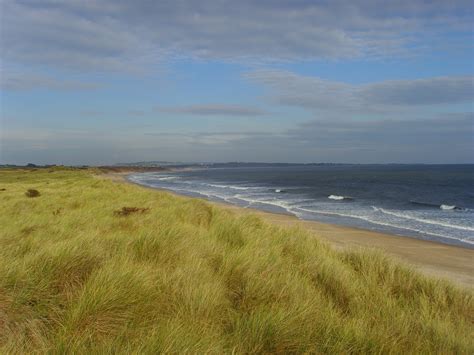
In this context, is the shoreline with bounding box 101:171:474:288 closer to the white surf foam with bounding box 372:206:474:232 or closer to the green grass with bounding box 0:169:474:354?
the green grass with bounding box 0:169:474:354

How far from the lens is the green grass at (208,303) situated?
3.82 metres

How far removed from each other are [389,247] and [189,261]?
11896 mm

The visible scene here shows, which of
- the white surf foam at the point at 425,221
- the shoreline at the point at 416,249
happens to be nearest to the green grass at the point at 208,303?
the shoreline at the point at 416,249

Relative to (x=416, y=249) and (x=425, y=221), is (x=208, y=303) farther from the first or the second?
(x=425, y=221)

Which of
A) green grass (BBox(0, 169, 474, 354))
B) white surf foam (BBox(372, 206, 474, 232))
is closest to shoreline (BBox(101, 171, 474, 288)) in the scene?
green grass (BBox(0, 169, 474, 354))

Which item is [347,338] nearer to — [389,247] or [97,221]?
[97,221]

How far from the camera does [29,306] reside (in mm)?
4266

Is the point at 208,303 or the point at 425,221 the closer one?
the point at 208,303

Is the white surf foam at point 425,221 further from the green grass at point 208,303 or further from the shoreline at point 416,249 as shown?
the green grass at point 208,303

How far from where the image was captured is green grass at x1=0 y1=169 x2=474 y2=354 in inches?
150

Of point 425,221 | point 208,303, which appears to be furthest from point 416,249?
point 208,303

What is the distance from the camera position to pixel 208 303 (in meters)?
4.54

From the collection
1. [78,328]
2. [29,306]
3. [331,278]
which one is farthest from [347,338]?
[29,306]

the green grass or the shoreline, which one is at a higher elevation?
the green grass
